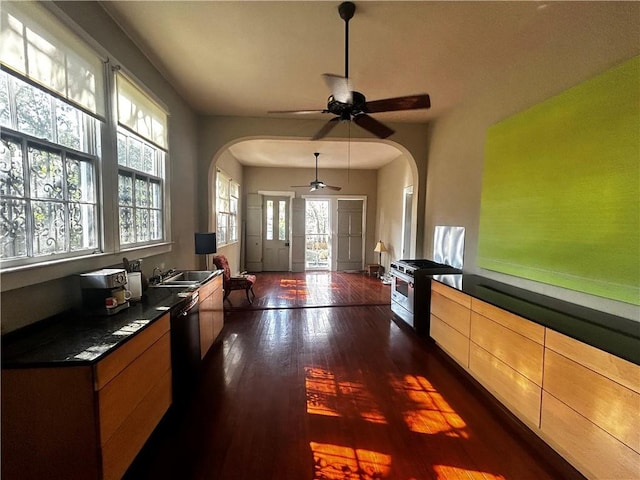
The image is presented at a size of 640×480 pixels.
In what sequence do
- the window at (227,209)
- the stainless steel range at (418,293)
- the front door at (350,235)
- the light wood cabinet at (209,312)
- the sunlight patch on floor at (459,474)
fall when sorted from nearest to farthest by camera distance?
1. the sunlight patch on floor at (459,474)
2. the light wood cabinet at (209,312)
3. the stainless steel range at (418,293)
4. the window at (227,209)
5. the front door at (350,235)

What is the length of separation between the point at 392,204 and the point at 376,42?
4935mm

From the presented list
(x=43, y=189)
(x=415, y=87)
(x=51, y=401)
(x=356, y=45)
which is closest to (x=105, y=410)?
(x=51, y=401)

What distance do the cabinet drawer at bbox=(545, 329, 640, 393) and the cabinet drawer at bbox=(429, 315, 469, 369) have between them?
0.94 metres

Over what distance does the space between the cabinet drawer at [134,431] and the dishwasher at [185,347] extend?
0.48 ft

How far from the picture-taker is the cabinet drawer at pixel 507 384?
1773 mm

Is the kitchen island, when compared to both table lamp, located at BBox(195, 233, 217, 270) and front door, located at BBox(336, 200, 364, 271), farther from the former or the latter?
front door, located at BBox(336, 200, 364, 271)

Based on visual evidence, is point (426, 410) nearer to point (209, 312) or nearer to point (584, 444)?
point (584, 444)

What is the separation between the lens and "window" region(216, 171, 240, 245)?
18.7ft

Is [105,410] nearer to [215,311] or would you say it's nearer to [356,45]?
[215,311]

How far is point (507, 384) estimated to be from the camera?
6.51ft

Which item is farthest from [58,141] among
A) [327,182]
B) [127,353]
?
[327,182]

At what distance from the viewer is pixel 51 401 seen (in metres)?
1.20

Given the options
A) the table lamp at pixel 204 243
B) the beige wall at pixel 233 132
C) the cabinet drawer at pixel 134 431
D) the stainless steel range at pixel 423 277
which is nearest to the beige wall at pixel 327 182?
the beige wall at pixel 233 132

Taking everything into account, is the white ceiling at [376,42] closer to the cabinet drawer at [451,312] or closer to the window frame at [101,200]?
the window frame at [101,200]
